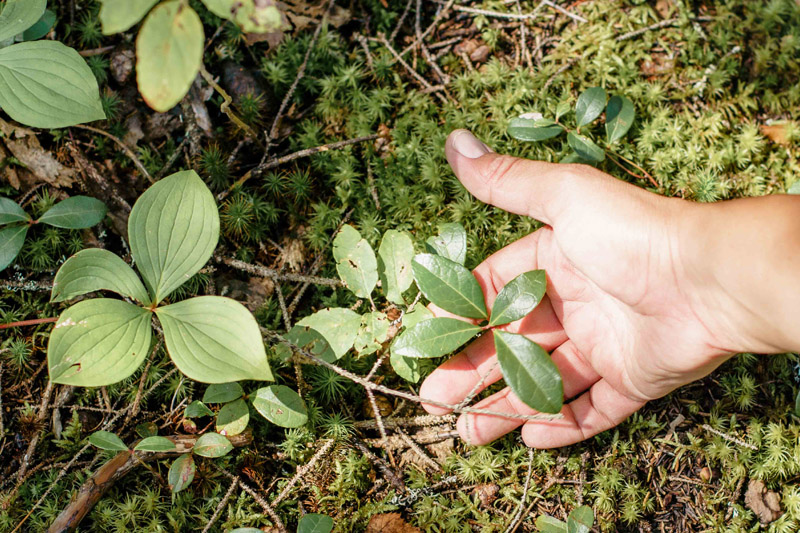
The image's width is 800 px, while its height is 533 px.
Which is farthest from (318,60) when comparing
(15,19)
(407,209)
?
(15,19)

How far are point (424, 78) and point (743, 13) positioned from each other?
8.05ft

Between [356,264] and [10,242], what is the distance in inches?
77.9

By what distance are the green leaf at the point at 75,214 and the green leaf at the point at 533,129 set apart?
2.53 meters

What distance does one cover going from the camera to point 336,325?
2865mm

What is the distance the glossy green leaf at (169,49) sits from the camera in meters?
1.27

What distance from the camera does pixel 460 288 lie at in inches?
108

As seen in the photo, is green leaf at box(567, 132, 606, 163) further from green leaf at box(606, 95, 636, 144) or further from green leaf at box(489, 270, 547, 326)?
green leaf at box(489, 270, 547, 326)

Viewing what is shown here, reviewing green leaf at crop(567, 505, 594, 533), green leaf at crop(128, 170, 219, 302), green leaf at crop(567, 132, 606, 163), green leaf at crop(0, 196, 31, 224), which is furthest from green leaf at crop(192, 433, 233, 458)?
green leaf at crop(567, 132, 606, 163)

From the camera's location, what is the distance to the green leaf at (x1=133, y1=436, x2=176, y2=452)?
104 inches

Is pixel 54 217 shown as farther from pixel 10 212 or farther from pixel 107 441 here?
pixel 107 441

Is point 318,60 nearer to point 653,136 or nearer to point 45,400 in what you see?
point 653,136

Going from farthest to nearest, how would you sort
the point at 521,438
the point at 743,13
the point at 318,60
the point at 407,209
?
1. the point at 743,13
2. the point at 318,60
3. the point at 407,209
4. the point at 521,438

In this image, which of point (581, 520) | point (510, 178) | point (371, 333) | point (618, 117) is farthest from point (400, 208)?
Result: point (581, 520)

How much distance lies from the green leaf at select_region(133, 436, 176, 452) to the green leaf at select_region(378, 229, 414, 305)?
1381mm
